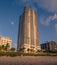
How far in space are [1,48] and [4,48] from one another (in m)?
4.78

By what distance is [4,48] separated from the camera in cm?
15650

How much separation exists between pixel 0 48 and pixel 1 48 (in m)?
1.15

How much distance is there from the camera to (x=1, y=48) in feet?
500

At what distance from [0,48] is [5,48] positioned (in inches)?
220

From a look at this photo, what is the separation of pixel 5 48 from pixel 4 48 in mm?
2082

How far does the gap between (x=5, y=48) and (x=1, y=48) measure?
4451 mm

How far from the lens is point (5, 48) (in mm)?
154875

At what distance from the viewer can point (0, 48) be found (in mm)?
151625
